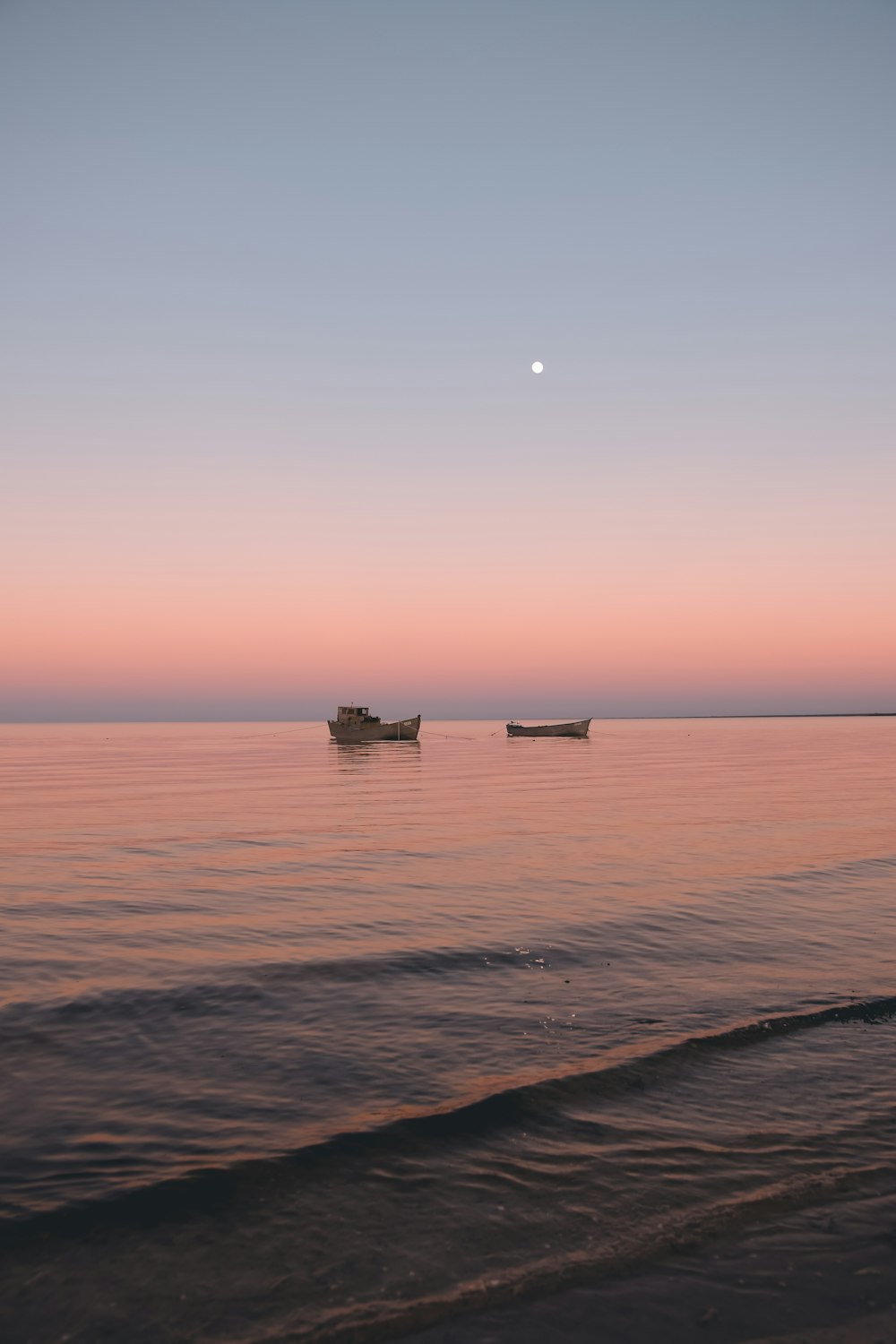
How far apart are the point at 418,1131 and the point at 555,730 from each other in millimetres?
168830

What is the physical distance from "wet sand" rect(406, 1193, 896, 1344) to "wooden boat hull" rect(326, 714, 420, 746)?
5114 inches

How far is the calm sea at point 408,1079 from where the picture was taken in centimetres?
599

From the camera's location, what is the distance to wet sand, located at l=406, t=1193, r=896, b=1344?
5.19 meters

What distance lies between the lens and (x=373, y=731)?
142m

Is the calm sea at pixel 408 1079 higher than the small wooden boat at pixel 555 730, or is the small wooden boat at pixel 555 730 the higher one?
the calm sea at pixel 408 1079

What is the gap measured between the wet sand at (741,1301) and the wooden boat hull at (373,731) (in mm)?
129893

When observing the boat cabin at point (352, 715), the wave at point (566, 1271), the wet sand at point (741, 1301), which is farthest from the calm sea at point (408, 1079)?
the boat cabin at point (352, 715)

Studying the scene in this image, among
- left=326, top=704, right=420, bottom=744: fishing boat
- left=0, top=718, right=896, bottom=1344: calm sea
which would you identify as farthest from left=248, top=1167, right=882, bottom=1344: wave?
left=326, top=704, right=420, bottom=744: fishing boat

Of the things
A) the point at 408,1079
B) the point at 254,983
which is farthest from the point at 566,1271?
the point at 254,983

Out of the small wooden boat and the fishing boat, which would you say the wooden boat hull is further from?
the small wooden boat

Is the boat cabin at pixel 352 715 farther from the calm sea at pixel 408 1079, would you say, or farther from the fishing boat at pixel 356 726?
the calm sea at pixel 408 1079

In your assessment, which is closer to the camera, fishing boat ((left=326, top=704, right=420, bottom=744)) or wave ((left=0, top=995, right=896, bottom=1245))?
wave ((left=0, top=995, right=896, bottom=1245))

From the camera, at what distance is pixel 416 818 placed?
38469 millimetres

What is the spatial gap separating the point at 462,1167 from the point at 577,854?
19831 mm
